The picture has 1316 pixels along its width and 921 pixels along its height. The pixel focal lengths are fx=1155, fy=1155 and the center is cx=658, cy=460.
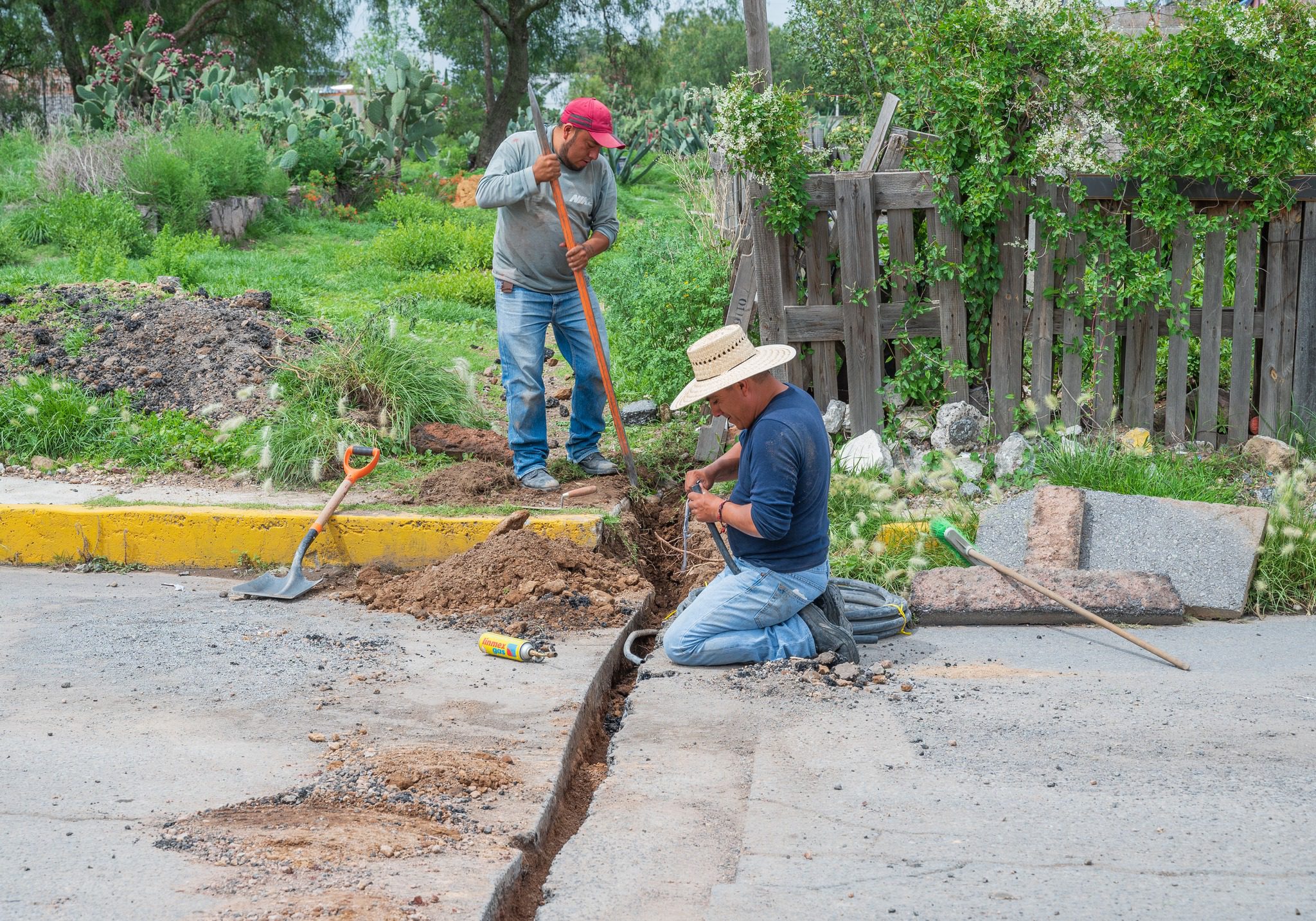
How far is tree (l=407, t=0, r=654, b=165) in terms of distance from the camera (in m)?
23.2

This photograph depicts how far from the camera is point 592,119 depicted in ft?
20.3

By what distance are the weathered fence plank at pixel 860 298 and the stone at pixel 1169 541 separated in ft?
4.40

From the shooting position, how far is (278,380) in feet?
24.3

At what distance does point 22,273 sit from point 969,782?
9399 mm

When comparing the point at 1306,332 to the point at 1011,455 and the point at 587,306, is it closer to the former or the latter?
the point at 1011,455

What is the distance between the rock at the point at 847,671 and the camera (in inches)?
176

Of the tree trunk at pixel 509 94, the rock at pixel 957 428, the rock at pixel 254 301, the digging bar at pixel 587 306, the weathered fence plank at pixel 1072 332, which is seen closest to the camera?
the digging bar at pixel 587 306

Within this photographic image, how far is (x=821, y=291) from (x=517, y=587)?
2762 millimetres

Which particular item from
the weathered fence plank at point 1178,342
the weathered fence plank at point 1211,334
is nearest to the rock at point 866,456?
the weathered fence plank at point 1178,342

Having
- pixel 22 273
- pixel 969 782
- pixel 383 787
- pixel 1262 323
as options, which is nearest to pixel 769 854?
pixel 969 782

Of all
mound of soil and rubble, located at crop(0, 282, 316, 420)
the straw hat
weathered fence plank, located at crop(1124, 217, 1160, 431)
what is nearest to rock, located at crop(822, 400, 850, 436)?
weathered fence plank, located at crop(1124, 217, 1160, 431)

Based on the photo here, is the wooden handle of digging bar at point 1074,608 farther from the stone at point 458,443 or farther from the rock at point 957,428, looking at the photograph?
the stone at point 458,443

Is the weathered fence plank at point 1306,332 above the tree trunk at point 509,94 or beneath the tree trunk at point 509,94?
beneath

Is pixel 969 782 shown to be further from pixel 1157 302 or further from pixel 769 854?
pixel 1157 302
